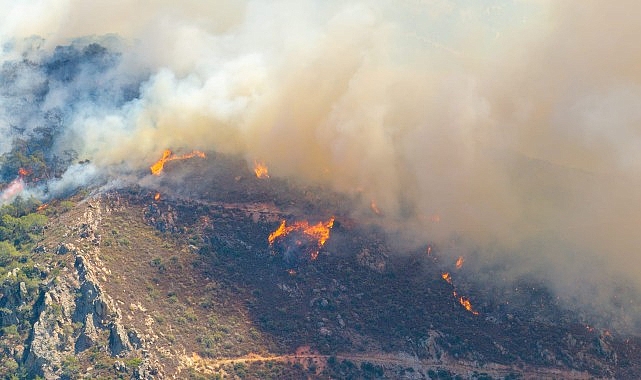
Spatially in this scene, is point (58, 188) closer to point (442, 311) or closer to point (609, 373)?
point (442, 311)

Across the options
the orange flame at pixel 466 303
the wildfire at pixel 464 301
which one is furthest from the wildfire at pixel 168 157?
the orange flame at pixel 466 303

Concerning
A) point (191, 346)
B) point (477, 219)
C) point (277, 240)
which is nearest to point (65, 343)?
point (191, 346)

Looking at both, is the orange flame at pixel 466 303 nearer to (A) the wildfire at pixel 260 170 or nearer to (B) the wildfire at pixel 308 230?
(B) the wildfire at pixel 308 230

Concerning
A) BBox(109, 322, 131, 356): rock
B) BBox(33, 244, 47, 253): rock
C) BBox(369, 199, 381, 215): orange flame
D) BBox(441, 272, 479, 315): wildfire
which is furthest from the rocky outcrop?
BBox(441, 272, 479, 315): wildfire

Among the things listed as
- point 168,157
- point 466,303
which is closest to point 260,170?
point 168,157

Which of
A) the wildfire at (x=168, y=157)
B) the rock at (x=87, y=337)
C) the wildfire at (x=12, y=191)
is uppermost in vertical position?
the wildfire at (x=168, y=157)

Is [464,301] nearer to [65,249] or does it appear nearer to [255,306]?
[255,306]
